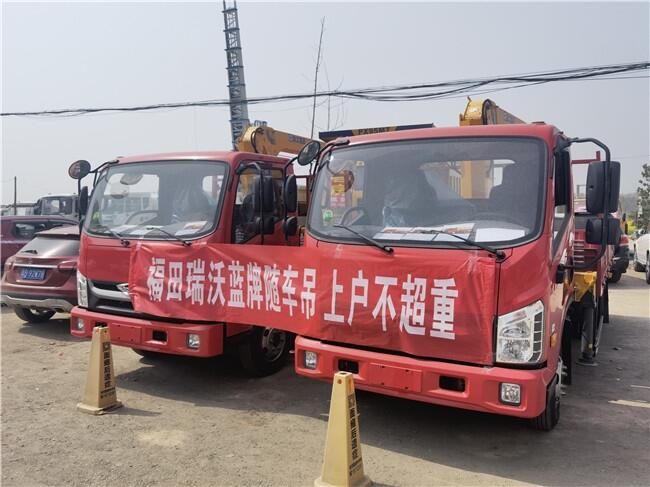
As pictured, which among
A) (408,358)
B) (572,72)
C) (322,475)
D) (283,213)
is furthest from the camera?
(572,72)

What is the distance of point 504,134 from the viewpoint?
375cm

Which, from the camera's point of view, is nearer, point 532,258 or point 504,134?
point 532,258

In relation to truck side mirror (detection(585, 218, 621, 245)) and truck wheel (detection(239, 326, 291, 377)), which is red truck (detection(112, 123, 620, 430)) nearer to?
truck side mirror (detection(585, 218, 621, 245))

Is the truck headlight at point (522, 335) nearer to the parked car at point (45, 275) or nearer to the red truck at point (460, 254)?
the red truck at point (460, 254)

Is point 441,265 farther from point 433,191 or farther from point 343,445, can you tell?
point 343,445

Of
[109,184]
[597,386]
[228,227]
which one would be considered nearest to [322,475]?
[228,227]

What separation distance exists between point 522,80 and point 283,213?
6379 mm

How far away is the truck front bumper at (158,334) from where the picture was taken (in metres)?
4.62

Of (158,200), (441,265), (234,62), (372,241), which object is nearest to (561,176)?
(441,265)

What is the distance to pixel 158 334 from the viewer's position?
→ 15.8ft

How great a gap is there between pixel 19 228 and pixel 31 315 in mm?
3101

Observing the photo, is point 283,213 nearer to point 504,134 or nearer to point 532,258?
point 504,134

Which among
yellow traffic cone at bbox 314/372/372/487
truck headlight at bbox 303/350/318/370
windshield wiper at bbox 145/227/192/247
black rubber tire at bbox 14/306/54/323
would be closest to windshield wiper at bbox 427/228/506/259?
yellow traffic cone at bbox 314/372/372/487

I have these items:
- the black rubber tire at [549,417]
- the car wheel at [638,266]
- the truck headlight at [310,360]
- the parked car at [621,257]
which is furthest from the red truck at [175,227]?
the car wheel at [638,266]
